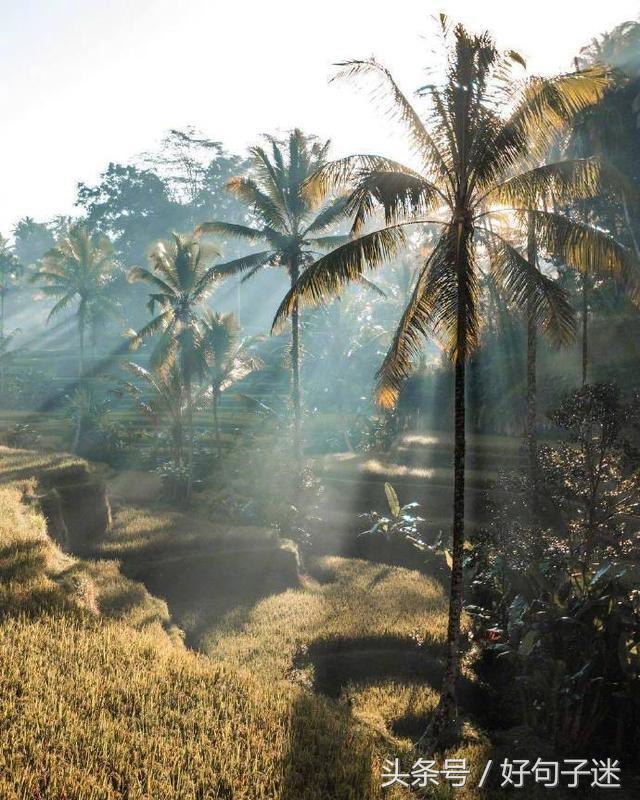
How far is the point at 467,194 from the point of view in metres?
8.84

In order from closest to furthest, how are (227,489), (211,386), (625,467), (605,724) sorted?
1. (605,724)
2. (625,467)
3. (227,489)
4. (211,386)

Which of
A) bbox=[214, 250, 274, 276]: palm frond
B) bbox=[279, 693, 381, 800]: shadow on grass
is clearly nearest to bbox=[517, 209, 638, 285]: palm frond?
bbox=[279, 693, 381, 800]: shadow on grass

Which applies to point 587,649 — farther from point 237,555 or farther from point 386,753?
point 237,555

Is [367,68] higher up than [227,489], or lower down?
higher up

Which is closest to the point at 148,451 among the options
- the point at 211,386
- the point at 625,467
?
the point at 211,386

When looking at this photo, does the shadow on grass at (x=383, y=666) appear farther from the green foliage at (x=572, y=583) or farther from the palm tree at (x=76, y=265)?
the palm tree at (x=76, y=265)

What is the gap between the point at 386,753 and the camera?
8.16 metres

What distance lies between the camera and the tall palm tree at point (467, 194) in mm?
8547

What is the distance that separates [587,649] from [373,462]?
16696 mm

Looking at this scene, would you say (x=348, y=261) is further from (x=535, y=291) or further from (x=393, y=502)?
(x=393, y=502)

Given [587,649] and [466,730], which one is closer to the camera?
[587,649]

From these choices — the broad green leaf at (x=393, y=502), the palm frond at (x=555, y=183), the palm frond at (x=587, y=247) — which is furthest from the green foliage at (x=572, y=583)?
the palm frond at (x=555, y=183)

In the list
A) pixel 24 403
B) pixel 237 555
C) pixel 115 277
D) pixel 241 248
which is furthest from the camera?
pixel 241 248

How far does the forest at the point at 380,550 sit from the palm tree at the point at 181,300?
0.38 ft
